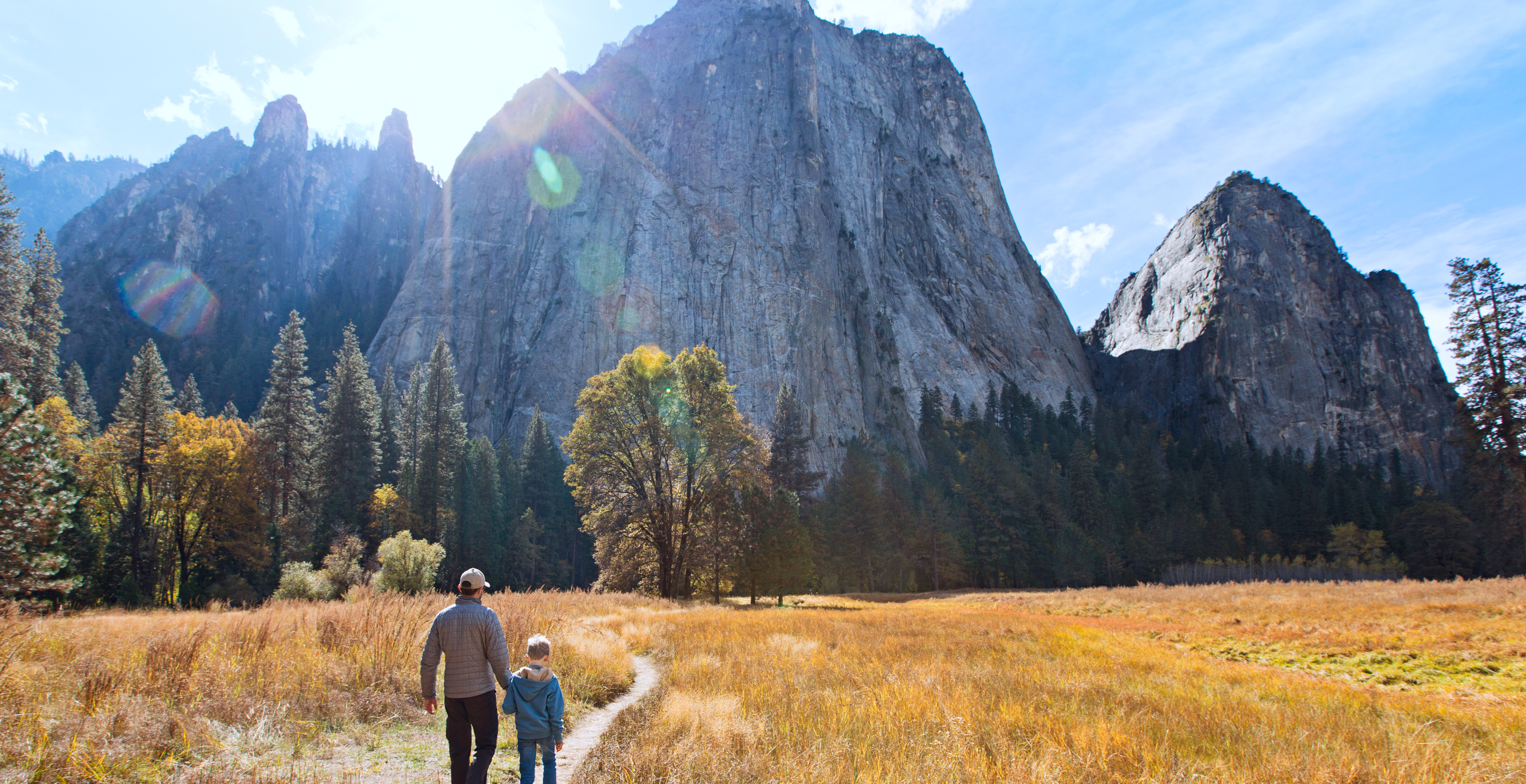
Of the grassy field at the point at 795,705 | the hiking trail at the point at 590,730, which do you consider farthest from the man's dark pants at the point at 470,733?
the hiking trail at the point at 590,730

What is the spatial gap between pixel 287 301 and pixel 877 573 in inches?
5754

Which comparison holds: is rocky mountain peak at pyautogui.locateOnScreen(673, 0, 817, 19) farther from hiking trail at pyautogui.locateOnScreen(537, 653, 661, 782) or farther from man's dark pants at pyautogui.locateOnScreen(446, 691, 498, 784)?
man's dark pants at pyautogui.locateOnScreen(446, 691, 498, 784)

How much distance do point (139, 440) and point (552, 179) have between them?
73.1 m

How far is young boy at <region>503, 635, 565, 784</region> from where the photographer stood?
5.31 meters

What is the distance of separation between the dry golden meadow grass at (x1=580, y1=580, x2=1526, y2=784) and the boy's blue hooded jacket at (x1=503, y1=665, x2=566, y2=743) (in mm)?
592

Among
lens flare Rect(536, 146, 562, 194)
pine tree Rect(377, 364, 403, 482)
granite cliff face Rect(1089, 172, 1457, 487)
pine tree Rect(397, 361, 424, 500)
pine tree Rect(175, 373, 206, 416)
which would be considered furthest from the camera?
granite cliff face Rect(1089, 172, 1457, 487)

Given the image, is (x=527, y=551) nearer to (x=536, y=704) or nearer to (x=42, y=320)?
(x=42, y=320)

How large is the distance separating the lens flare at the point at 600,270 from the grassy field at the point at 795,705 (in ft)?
245

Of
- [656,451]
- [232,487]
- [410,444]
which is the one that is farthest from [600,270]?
[656,451]

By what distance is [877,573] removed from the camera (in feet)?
182

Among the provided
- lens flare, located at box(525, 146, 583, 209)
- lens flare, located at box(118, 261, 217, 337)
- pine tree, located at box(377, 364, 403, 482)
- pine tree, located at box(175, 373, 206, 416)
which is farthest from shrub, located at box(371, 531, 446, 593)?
lens flare, located at box(118, 261, 217, 337)

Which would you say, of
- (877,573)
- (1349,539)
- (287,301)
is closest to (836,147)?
(877,573)

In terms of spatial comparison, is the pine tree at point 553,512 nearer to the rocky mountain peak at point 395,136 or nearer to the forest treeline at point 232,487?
the forest treeline at point 232,487

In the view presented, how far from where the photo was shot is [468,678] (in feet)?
16.9
